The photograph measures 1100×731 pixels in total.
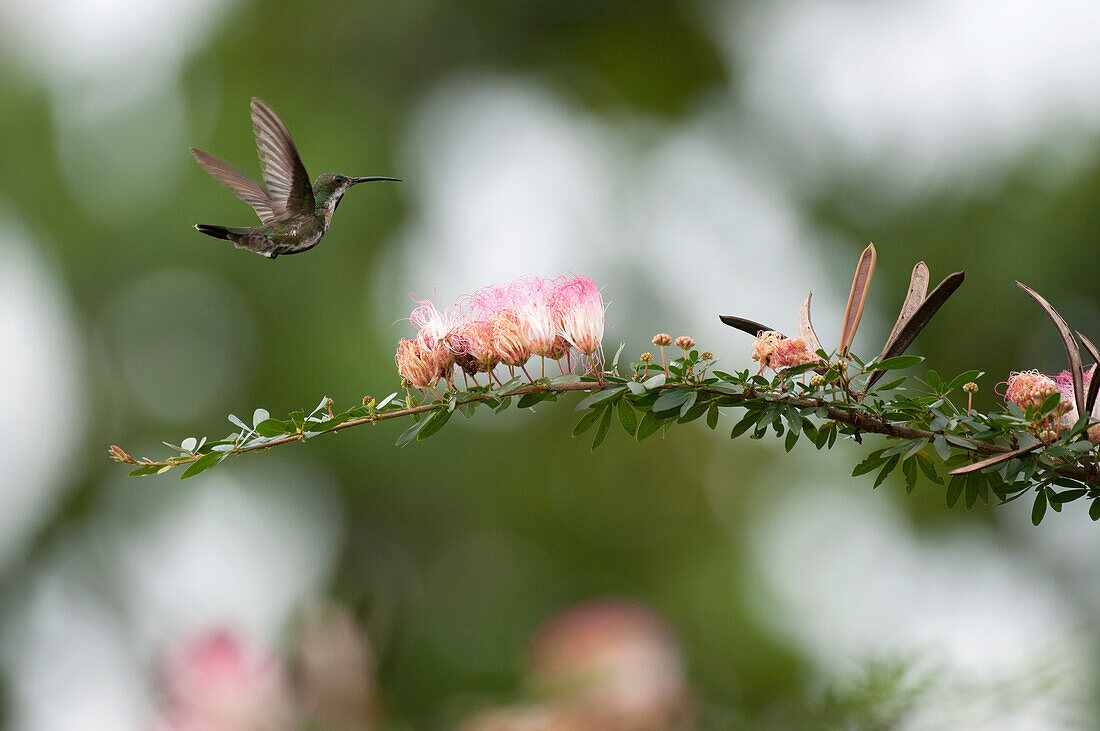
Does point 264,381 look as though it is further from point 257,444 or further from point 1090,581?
point 257,444

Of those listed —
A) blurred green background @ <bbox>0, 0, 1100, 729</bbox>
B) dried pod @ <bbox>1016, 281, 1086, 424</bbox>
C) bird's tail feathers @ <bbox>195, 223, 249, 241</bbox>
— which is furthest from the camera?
blurred green background @ <bbox>0, 0, 1100, 729</bbox>

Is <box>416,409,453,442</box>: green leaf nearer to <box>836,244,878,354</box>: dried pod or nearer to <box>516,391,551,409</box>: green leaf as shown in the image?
<box>516,391,551,409</box>: green leaf

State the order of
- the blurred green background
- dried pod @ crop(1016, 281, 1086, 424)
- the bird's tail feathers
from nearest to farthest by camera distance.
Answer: dried pod @ crop(1016, 281, 1086, 424) → the bird's tail feathers → the blurred green background

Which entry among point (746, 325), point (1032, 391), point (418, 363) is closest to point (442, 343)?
point (418, 363)

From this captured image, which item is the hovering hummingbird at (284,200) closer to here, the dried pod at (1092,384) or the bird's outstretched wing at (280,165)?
the bird's outstretched wing at (280,165)

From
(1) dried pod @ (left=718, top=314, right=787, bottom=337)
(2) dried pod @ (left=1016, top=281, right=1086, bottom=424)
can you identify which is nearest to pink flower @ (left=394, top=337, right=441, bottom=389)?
(1) dried pod @ (left=718, top=314, right=787, bottom=337)

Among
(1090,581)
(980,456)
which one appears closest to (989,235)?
(1090,581)

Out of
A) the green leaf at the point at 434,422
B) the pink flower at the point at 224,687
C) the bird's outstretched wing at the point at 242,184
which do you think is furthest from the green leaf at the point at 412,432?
the bird's outstretched wing at the point at 242,184
